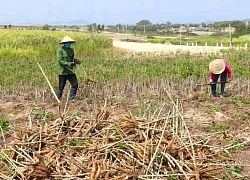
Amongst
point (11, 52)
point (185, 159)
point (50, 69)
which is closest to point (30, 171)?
point (185, 159)

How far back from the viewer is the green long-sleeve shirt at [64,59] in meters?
8.31

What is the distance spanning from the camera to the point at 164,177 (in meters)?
4.08

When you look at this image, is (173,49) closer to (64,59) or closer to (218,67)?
(218,67)

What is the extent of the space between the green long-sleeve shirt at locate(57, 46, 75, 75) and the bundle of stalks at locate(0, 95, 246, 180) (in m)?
3.33

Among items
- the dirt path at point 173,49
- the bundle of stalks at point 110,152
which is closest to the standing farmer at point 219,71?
the bundle of stalks at point 110,152

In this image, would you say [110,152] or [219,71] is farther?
[219,71]

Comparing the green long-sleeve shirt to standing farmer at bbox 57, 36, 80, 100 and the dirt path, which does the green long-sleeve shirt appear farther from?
the dirt path

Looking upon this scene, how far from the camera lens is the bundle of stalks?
13.2ft

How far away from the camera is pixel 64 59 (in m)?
8.38

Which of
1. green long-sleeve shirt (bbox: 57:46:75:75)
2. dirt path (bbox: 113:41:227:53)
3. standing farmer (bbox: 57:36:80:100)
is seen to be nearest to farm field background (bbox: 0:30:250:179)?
standing farmer (bbox: 57:36:80:100)

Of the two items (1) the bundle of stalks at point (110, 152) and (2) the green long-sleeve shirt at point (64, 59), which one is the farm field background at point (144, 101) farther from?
(2) the green long-sleeve shirt at point (64, 59)

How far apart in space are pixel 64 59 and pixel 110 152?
14.5 ft

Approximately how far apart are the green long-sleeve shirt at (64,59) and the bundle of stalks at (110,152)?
3.33m

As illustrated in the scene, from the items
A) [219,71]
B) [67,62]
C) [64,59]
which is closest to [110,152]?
[67,62]
